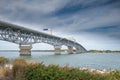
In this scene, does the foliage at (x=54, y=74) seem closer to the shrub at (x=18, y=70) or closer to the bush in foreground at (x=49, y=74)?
the bush in foreground at (x=49, y=74)

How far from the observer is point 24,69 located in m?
10.7

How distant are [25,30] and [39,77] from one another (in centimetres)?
6537

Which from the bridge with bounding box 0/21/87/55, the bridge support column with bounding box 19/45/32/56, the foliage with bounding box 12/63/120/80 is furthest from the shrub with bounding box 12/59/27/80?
the bridge support column with bounding box 19/45/32/56

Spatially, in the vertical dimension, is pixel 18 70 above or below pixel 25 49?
below

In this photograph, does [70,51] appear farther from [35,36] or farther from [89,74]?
[89,74]

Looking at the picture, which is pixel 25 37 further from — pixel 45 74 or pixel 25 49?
pixel 45 74

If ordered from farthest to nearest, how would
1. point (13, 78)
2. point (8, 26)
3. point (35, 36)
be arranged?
point (35, 36) → point (8, 26) → point (13, 78)

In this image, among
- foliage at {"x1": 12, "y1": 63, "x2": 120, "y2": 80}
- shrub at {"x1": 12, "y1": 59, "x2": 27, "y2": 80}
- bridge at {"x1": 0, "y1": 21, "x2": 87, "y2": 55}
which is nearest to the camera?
foliage at {"x1": 12, "y1": 63, "x2": 120, "y2": 80}

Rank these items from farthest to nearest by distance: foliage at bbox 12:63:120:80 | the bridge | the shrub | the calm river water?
the bridge → the calm river water → the shrub → foliage at bbox 12:63:120:80

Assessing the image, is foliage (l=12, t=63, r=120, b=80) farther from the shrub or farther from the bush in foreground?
the shrub

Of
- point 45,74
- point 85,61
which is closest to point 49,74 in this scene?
point 45,74

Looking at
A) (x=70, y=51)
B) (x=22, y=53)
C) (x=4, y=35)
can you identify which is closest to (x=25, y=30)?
(x=4, y=35)

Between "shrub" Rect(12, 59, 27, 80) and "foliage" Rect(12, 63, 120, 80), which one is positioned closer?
"foliage" Rect(12, 63, 120, 80)

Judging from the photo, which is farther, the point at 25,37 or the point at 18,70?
the point at 25,37
